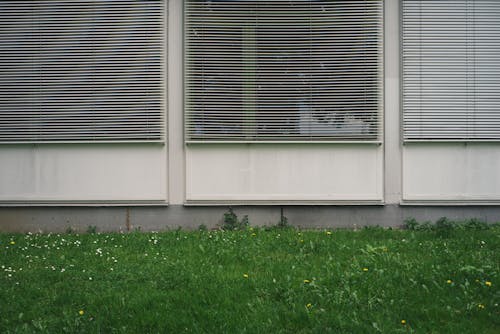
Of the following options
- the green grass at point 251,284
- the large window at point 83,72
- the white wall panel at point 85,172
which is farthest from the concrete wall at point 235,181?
the green grass at point 251,284

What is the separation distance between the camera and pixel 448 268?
5297 mm

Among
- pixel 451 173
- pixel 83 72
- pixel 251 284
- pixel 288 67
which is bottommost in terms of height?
pixel 251 284

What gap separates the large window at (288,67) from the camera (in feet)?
28.4

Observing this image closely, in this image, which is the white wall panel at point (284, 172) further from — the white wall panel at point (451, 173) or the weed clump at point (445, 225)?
the weed clump at point (445, 225)

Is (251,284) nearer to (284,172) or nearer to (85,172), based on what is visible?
(284,172)

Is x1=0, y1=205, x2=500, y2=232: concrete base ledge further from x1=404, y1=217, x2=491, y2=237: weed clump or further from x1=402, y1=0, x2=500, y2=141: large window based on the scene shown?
x1=402, y1=0, x2=500, y2=141: large window

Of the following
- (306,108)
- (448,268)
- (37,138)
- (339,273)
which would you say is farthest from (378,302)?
(37,138)

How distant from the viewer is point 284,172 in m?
8.67

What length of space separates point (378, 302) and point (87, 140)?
6167 mm

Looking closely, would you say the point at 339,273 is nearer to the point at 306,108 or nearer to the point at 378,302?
the point at 378,302

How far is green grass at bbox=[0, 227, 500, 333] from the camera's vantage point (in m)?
4.00

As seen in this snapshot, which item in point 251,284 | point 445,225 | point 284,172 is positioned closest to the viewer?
point 251,284

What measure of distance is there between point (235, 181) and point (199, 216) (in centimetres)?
93

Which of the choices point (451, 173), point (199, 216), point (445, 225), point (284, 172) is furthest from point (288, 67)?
point (445, 225)
